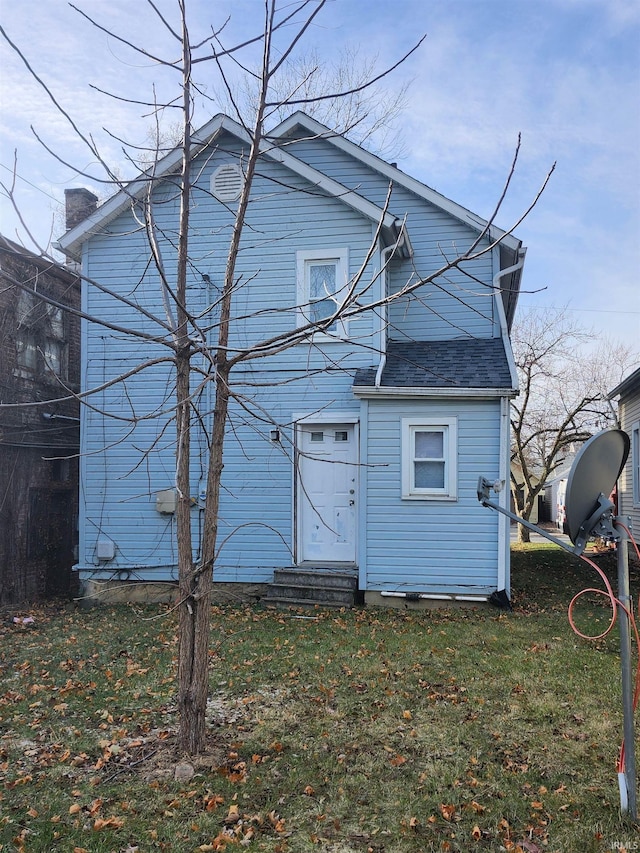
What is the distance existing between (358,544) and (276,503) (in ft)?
4.92

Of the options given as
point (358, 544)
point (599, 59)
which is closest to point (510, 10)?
point (599, 59)

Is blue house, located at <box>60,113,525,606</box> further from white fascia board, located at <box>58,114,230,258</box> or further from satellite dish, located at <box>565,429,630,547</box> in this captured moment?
satellite dish, located at <box>565,429,630,547</box>

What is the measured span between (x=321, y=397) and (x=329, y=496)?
5.33ft

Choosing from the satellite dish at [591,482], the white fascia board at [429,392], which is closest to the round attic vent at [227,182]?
the white fascia board at [429,392]

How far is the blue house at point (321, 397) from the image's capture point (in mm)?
9445

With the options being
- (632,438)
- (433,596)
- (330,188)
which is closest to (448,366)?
(330,188)

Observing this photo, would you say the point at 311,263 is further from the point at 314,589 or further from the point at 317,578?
the point at 314,589

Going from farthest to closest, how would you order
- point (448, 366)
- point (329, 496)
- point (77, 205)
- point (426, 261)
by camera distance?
1. point (77, 205)
2. point (426, 261)
3. point (329, 496)
4. point (448, 366)

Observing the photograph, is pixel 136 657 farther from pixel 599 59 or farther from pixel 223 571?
pixel 599 59

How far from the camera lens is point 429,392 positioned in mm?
9352

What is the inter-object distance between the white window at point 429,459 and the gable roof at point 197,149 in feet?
10.0

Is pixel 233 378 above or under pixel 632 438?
above

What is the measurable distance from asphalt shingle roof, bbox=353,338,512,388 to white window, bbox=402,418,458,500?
61cm

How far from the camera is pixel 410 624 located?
8.33m
